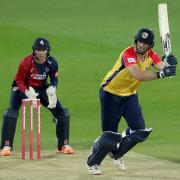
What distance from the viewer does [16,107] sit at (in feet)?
48.1

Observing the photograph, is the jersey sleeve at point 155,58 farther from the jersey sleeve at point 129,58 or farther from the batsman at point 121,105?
the jersey sleeve at point 129,58

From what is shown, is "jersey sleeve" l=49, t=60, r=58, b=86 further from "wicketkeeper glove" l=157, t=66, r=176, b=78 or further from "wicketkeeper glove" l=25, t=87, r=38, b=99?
"wicketkeeper glove" l=157, t=66, r=176, b=78

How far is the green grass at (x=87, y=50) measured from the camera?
17.0 metres

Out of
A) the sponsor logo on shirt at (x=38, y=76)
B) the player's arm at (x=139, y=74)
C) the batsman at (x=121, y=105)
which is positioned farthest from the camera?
the sponsor logo on shirt at (x=38, y=76)

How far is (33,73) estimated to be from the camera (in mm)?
14328

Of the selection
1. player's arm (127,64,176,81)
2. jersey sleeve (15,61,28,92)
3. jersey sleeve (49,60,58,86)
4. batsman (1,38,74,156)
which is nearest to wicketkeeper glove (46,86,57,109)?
batsman (1,38,74,156)

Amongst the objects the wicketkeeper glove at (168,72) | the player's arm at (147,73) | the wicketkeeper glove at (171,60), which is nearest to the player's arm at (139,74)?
the player's arm at (147,73)

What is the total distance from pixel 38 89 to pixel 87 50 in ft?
40.9

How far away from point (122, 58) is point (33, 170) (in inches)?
79.0

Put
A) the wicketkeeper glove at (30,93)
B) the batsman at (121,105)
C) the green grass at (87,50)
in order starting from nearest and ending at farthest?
the batsman at (121,105) < the wicketkeeper glove at (30,93) < the green grass at (87,50)

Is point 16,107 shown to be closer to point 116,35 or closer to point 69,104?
point 69,104

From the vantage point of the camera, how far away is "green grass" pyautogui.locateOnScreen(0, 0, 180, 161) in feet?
55.7

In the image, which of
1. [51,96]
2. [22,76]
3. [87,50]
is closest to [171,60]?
[51,96]

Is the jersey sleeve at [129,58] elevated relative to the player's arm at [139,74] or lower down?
elevated
